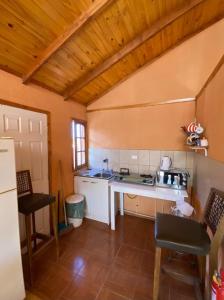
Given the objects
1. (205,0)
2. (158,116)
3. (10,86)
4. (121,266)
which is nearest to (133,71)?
(158,116)

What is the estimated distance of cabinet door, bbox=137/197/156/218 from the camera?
2.76 m

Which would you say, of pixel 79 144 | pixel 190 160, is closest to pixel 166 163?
pixel 190 160

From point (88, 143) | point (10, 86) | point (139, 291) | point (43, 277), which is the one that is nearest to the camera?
point (139, 291)

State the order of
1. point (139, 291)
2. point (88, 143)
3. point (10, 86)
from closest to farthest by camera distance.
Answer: point (139, 291), point (10, 86), point (88, 143)

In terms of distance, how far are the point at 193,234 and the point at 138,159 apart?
174 centimetres

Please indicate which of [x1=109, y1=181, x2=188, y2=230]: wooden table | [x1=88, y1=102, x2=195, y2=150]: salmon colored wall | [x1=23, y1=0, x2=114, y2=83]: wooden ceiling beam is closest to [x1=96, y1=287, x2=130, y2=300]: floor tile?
[x1=109, y1=181, x2=188, y2=230]: wooden table

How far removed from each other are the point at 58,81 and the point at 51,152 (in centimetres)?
110

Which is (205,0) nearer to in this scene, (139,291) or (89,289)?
(139,291)

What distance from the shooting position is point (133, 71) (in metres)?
2.79

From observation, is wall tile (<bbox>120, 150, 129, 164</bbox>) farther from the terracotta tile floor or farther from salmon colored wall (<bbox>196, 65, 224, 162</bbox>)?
salmon colored wall (<bbox>196, 65, 224, 162</bbox>)

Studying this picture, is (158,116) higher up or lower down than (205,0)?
lower down

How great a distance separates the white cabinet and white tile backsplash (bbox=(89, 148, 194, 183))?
1.96ft

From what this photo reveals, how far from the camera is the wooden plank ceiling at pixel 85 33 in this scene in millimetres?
1376

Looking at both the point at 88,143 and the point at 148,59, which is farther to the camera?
the point at 88,143
